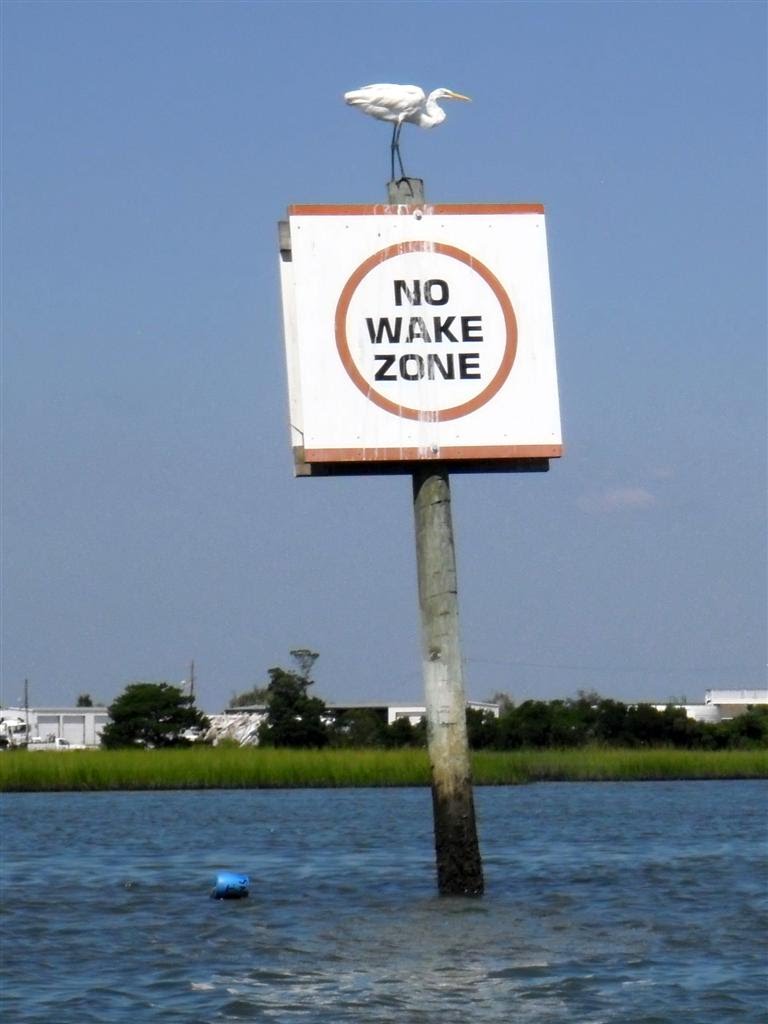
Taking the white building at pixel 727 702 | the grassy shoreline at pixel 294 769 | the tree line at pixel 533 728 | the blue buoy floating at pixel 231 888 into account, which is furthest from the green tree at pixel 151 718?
the blue buoy floating at pixel 231 888

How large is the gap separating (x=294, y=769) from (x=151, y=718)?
40.0 m

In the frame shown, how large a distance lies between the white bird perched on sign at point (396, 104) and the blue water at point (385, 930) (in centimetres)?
594

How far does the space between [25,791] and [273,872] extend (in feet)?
88.1

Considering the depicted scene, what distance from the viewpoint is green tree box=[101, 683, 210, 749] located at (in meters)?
79.9

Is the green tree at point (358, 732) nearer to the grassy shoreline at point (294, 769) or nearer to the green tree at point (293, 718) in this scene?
the green tree at point (293, 718)

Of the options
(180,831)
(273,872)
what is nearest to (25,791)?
(180,831)

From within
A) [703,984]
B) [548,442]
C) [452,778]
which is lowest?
[703,984]

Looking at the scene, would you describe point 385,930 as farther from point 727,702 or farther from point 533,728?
point 727,702

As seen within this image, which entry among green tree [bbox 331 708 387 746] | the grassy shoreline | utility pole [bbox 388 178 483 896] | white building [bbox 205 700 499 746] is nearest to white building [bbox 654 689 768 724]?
white building [bbox 205 700 499 746]

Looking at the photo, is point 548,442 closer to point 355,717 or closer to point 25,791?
point 25,791

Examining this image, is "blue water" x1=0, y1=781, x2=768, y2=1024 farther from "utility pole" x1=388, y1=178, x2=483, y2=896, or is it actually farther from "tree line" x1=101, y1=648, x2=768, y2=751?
"tree line" x1=101, y1=648, x2=768, y2=751

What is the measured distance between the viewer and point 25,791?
1745 inches

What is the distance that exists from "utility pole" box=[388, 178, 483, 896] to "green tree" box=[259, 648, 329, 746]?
178 feet

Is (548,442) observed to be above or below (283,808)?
above
